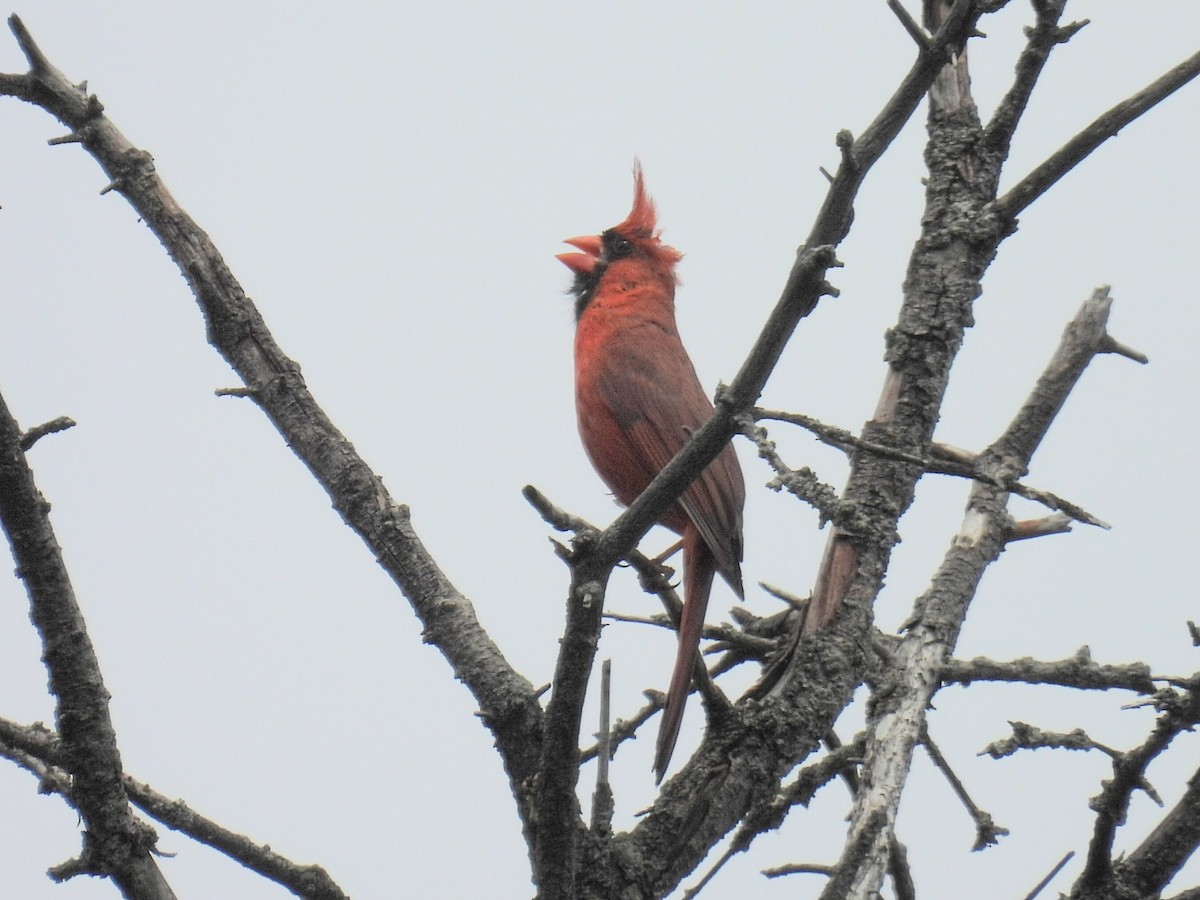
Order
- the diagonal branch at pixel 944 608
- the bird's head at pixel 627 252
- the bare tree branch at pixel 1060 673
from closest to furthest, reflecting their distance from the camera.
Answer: the diagonal branch at pixel 944 608 → the bare tree branch at pixel 1060 673 → the bird's head at pixel 627 252

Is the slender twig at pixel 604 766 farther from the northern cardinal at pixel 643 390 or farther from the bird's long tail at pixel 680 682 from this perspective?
the northern cardinal at pixel 643 390

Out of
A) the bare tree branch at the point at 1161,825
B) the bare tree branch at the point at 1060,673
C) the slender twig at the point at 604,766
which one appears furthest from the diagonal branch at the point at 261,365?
the bare tree branch at the point at 1161,825

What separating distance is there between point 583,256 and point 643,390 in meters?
1.02

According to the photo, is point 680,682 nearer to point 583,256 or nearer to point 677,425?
point 677,425

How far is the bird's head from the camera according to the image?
5750 millimetres

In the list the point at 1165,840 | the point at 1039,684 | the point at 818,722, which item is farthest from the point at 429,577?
the point at 1165,840

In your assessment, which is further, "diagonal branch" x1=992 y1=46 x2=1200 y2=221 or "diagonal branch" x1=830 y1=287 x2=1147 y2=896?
"diagonal branch" x1=992 y1=46 x2=1200 y2=221

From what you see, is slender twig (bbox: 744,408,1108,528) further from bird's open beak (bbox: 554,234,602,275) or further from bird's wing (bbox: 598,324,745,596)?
bird's open beak (bbox: 554,234,602,275)

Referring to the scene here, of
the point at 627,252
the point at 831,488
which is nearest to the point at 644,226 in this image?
the point at 627,252

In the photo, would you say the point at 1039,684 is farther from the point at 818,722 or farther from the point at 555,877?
the point at 555,877

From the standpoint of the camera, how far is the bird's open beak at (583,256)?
5.77 m

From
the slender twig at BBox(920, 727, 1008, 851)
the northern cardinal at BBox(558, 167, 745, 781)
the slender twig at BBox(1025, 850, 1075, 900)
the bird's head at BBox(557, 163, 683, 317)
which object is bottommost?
the slender twig at BBox(1025, 850, 1075, 900)

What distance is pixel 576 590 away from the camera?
2.00 meters

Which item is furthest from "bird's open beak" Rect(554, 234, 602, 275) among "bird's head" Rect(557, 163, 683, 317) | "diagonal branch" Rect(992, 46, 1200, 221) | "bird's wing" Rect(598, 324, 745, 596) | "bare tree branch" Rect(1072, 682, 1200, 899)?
"bare tree branch" Rect(1072, 682, 1200, 899)
